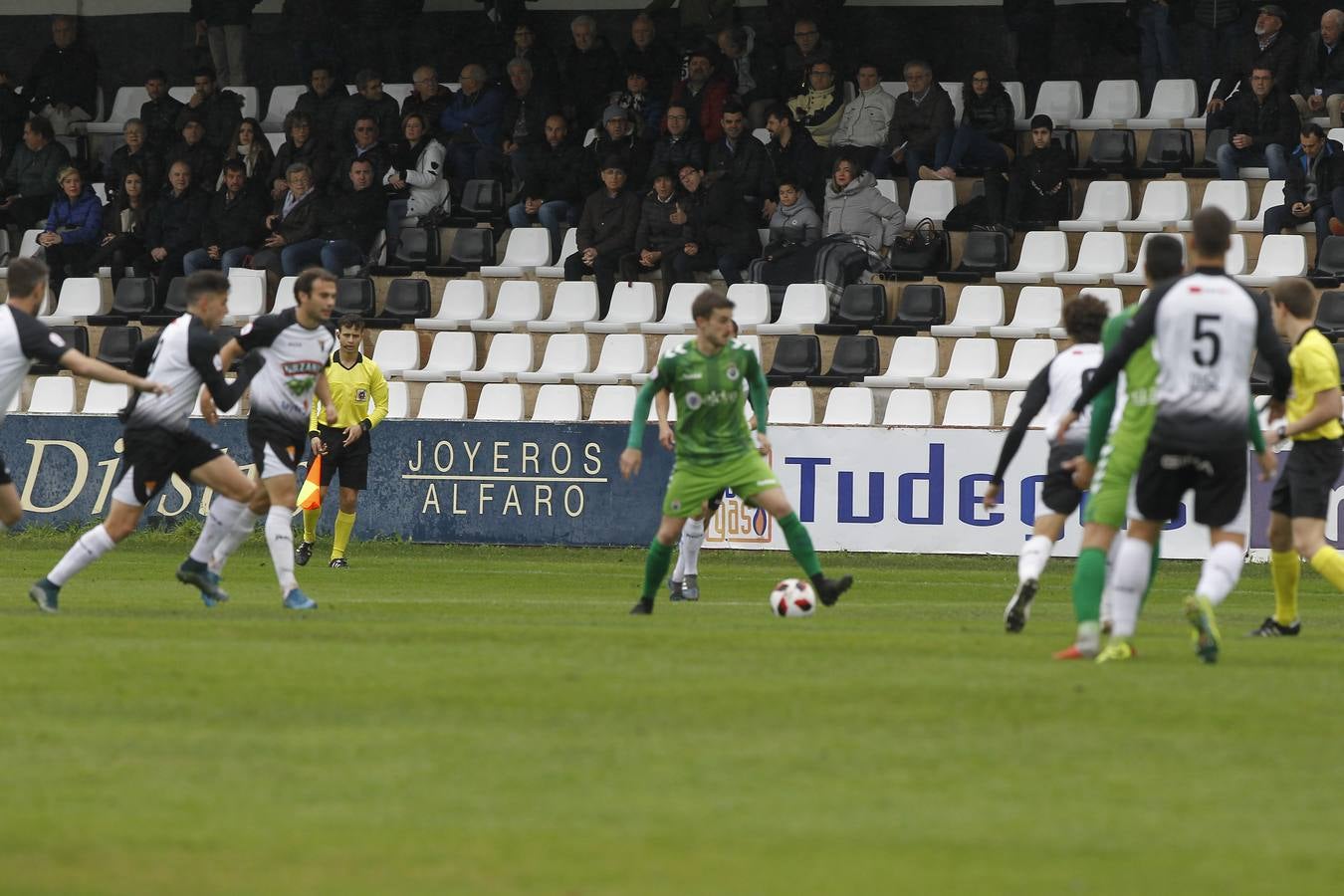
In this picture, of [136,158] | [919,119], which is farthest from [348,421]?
[136,158]

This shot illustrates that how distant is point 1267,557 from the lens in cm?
2075

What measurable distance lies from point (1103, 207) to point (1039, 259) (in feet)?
3.16

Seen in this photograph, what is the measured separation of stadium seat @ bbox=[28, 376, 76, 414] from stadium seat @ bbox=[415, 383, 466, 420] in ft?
14.1

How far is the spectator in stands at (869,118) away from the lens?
24953mm

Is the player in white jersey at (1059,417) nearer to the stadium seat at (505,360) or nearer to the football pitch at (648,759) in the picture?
the football pitch at (648,759)

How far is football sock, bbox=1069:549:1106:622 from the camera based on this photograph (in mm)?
10117

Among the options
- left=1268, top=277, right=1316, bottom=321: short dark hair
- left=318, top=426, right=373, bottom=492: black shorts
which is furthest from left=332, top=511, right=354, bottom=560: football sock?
left=1268, top=277, right=1316, bottom=321: short dark hair

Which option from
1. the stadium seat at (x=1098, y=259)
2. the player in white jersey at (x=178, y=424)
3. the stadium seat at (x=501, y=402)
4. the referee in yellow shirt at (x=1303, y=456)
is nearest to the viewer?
the referee in yellow shirt at (x=1303, y=456)

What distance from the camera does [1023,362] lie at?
2253cm

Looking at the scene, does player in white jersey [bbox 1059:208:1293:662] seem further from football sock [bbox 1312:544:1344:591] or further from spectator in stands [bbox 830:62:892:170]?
spectator in stands [bbox 830:62:892:170]

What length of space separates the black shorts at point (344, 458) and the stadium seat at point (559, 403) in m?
3.49

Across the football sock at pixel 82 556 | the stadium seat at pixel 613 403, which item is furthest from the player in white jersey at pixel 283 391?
the stadium seat at pixel 613 403

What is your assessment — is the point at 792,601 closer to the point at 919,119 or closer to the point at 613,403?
the point at 613,403

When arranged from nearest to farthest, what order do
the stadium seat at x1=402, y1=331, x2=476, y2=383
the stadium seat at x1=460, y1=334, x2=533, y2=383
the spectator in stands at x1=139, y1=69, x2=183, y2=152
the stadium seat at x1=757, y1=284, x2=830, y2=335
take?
the stadium seat at x1=757, y1=284, x2=830, y2=335 → the stadium seat at x1=460, y1=334, x2=533, y2=383 → the stadium seat at x1=402, y1=331, x2=476, y2=383 → the spectator in stands at x1=139, y1=69, x2=183, y2=152
